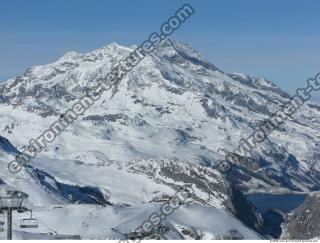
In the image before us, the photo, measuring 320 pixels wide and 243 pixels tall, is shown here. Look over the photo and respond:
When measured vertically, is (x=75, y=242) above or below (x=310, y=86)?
below

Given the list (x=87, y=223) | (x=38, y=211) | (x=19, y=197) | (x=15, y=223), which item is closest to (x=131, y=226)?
(x=87, y=223)

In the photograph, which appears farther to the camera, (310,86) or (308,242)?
(310,86)

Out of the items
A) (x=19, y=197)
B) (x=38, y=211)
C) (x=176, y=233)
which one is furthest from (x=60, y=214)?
(x=19, y=197)

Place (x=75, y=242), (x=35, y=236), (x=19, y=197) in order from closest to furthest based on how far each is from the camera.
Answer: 1. (x=75, y=242)
2. (x=19, y=197)
3. (x=35, y=236)

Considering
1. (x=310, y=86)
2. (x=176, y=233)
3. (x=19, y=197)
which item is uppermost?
(x=310, y=86)

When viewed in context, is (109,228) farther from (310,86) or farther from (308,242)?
(308,242)

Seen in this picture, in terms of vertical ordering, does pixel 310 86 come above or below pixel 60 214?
above

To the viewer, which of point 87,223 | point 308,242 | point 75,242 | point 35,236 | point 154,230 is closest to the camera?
point 75,242

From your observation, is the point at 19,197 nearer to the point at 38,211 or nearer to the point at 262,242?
the point at 262,242

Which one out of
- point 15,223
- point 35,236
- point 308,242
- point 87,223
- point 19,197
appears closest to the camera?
point 308,242
